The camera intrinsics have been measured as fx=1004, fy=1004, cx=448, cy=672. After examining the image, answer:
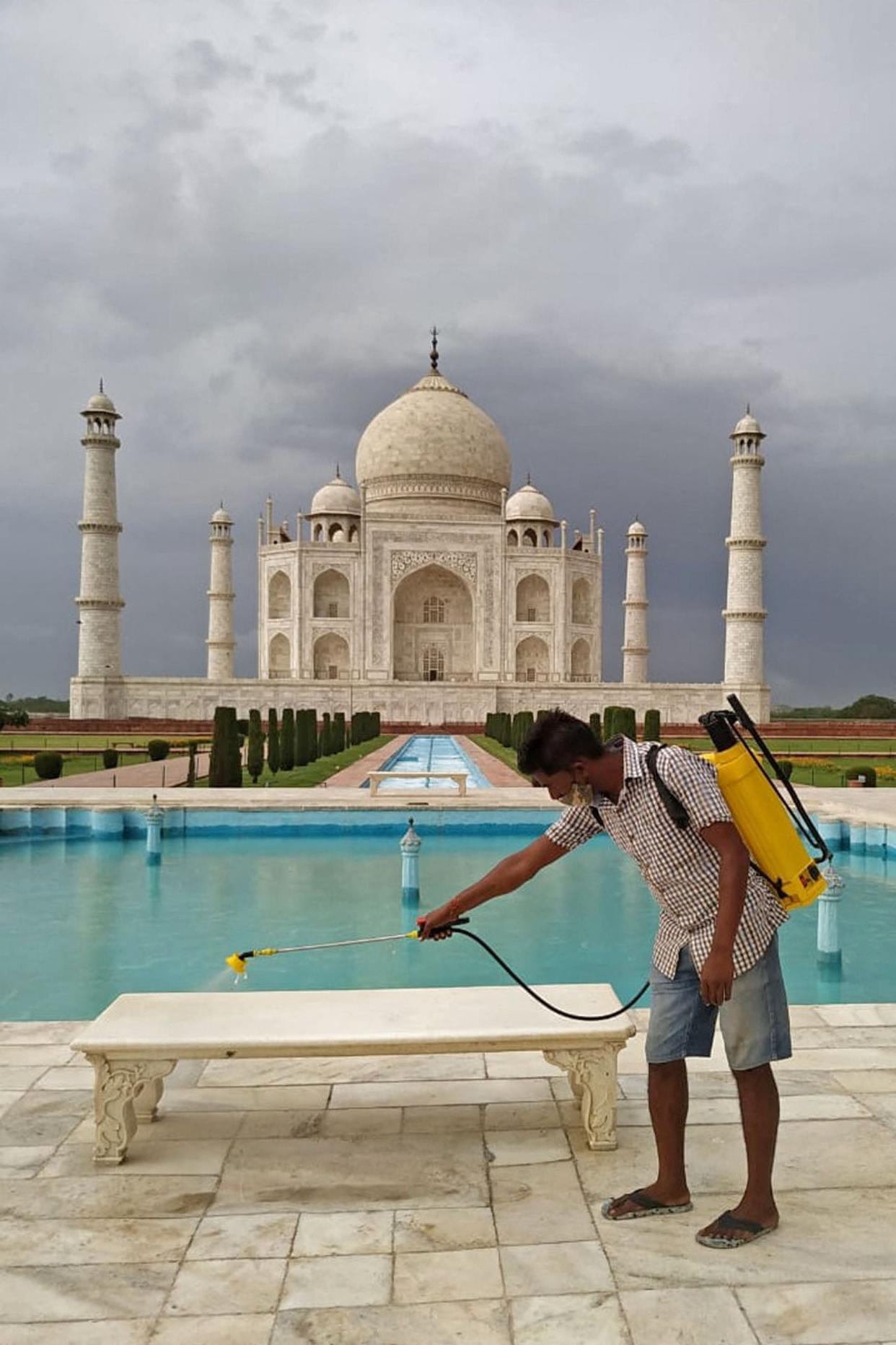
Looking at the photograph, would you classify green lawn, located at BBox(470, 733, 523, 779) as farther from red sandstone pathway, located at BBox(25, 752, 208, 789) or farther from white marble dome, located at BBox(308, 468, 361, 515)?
white marble dome, located at BBox(308, 468, 361, 515)

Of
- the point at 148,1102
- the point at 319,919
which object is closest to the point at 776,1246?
the point at 148,1102

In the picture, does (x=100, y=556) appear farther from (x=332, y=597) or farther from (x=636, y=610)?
(x=636, y=610)

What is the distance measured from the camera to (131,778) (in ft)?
43.9

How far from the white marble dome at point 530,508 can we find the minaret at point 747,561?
9.90 meters

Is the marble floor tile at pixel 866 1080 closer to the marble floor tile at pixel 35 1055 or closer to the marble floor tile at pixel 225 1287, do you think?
the marble floor tile at pixel 225 1287

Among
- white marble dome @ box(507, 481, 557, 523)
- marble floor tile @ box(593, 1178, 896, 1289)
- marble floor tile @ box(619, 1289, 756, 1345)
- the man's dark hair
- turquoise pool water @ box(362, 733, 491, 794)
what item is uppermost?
white marble dome @ box(507, 481, 557, 523)

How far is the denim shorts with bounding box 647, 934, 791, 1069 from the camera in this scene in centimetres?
210

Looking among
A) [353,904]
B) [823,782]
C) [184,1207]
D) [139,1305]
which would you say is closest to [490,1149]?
[184,1207]

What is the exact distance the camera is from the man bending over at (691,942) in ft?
6.66

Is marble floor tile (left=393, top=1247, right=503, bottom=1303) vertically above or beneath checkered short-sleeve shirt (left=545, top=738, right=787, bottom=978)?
beneath

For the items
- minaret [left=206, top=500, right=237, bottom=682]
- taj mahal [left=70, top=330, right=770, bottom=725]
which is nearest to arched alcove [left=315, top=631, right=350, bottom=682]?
taj mahal [left=70, top=330, right=770, bottom=725]

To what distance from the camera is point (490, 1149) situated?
2545 mm

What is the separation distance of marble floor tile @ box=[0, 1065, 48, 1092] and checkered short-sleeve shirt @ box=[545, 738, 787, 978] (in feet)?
6.60

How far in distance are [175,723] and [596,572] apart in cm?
1666
